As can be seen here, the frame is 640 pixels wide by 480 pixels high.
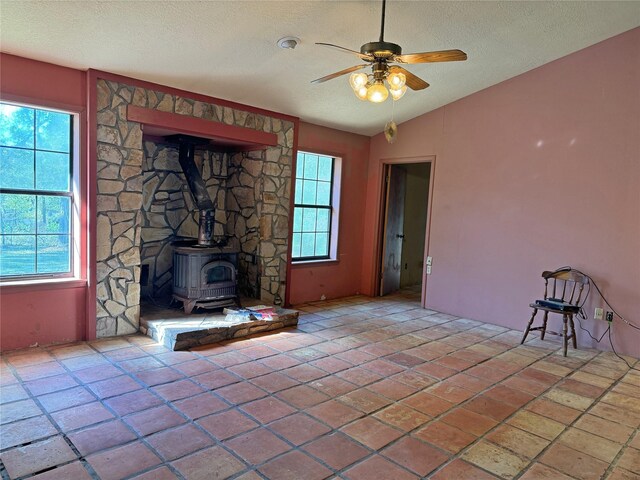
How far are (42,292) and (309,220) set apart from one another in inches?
131

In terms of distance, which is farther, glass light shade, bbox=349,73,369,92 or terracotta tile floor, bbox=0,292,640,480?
glass light shade, bbox=349,73,369,92

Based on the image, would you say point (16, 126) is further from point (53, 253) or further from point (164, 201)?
point (164, 201)

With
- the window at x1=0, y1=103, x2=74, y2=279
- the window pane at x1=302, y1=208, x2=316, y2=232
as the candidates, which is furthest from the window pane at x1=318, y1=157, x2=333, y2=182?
the window at x1=0, y1=103, x2=74, y2=279

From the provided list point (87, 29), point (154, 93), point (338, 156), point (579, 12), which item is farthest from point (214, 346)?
point (579, 12)

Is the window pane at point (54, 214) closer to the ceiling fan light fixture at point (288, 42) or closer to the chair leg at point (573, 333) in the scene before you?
the ceiling fan light fixture at point (288, 42)

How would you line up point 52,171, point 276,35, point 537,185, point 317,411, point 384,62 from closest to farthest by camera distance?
point 384,62
point 317,411
point 276,35
point 52,171
point 537,185

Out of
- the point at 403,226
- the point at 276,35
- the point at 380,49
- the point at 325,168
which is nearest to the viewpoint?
the point at 380,49

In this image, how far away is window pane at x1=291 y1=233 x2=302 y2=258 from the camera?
595cm

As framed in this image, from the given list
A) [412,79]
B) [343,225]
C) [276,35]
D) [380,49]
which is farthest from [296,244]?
[380,49]

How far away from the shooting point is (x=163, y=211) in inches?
202

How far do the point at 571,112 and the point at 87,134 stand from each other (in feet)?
15.9

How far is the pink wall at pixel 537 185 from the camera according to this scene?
4293 mm

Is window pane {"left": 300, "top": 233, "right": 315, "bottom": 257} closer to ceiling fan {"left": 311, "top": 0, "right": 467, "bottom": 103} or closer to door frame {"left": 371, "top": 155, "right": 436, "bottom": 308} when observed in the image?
door frame {"left": 371, "top": 155, "right": 436, "bottom": 308}

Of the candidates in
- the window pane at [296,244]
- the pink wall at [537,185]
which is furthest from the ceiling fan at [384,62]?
the window pane at [296,244]
